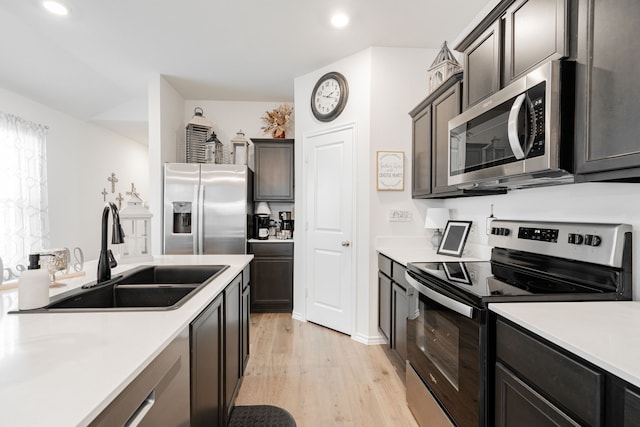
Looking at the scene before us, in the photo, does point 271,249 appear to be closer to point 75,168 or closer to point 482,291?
point 482,291

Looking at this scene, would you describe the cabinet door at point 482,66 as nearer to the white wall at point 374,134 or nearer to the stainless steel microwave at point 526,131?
the stainless steel microwave at point 526,131

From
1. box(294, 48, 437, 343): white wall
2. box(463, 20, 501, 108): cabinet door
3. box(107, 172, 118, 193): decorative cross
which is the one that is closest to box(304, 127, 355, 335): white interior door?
box(294, 48, 437, 343): white wall

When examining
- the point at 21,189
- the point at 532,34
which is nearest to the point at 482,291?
the point at 532,34

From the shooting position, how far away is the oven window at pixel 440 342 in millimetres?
1399

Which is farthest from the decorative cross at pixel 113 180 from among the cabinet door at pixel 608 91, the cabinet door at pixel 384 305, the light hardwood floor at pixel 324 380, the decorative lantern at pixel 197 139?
the cabinet door at pixel 608 91

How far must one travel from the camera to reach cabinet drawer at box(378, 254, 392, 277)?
2.57 m

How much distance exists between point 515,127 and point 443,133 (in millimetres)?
955

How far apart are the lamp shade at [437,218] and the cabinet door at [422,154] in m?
0.19

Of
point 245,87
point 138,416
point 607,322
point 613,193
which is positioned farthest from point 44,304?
point 245,87

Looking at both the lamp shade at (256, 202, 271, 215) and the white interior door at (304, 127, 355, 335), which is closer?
the white interior door at (304, 127, 355, 335)

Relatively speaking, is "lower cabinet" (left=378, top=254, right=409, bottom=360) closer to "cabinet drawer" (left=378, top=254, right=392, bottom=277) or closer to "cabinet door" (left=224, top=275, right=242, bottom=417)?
"cabinet drawer" (left=378, top=254, right=392, bottom=277)

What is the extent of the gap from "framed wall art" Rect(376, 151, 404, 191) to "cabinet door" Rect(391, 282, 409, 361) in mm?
955

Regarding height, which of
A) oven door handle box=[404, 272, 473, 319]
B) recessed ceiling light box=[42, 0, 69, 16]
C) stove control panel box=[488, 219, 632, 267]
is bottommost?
oven door handle box=[404, 272, 473, 319]

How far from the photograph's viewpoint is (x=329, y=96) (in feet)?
10.6
